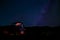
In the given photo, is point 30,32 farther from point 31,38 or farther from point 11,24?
point 11,24

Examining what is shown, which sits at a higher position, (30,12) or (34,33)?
(30,12)

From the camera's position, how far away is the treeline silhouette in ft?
5.35

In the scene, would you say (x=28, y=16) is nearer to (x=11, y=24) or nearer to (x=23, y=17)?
(x=23, y=17)

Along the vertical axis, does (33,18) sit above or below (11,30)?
A: above

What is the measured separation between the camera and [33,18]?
1647 mm

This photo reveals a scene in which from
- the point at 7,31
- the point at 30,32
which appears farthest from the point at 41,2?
the point at 7,31

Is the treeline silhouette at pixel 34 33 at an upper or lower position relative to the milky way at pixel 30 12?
lower

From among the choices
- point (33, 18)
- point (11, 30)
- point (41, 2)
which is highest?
point (41, 2)

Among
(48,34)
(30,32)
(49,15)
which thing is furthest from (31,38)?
(49,15)

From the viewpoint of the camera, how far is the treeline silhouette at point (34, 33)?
163cm

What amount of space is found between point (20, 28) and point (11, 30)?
97 millimetres

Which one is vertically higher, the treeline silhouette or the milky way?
→ the milky way

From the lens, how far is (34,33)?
1.65 meters

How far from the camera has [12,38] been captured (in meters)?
1.63
